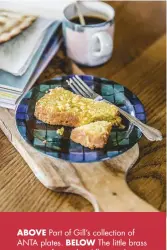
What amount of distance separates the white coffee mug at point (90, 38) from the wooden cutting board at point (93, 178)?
0.28m

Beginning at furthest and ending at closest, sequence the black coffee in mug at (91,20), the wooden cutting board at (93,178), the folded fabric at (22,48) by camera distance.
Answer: the black coffee in mug at (91,20), the folded fabric at (22,48), the wooden cutting board at (93,178)

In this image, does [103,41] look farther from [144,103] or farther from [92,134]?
[92,134]

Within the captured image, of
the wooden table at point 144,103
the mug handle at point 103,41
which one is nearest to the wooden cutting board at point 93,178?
the wooden table at point 144,103

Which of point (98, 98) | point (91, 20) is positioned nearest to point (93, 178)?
point (98, 98)

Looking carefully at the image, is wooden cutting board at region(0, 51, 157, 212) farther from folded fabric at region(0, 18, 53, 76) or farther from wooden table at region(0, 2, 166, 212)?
folded fabric at region(0, 18, 53, 76)

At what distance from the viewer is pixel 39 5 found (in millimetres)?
1094

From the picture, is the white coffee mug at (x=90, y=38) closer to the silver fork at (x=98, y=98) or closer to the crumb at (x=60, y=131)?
the silver fork at (x=98, y=98)

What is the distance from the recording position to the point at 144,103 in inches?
35.5

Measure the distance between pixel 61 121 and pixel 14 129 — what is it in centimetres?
9

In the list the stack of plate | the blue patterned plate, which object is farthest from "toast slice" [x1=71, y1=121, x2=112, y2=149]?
the stack of plate

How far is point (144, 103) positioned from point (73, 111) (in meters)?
0.18

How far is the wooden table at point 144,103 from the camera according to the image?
72cm

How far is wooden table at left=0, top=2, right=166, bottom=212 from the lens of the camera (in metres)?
0.72
